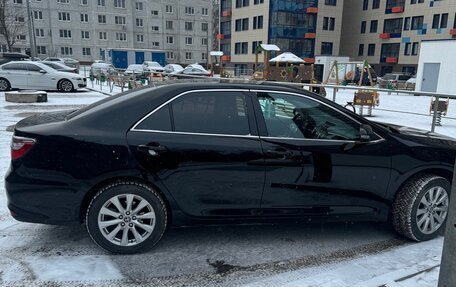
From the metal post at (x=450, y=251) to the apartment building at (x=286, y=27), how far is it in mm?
52376

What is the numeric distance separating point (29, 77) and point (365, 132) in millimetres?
18967

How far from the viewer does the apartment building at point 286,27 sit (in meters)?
52.5

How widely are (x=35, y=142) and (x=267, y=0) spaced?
5298cm

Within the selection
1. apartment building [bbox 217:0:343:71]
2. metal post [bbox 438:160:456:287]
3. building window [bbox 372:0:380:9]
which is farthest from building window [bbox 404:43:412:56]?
metal post [bbox 438:160:456:287]

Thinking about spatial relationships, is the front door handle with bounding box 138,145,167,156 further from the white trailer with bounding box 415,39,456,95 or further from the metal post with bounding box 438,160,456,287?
the white trailer with bounding box 415,39,456,95

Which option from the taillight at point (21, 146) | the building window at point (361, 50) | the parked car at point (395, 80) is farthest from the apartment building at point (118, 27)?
the taillight at point (21, 146)

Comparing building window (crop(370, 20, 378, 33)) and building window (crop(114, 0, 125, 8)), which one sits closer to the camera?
building window (crop(370, 20, 378, 33))

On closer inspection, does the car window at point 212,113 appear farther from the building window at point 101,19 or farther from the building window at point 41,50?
the building window at point 101,19

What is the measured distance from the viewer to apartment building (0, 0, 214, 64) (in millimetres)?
64750

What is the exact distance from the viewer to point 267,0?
52.1 m

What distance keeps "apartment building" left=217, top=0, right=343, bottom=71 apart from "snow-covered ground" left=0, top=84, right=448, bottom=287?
50.9m

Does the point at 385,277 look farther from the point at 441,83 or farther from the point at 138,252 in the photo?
the point at 441,83

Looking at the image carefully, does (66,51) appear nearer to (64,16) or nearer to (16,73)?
(64,16)

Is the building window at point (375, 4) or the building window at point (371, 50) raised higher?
the building window at point (375, 4)
